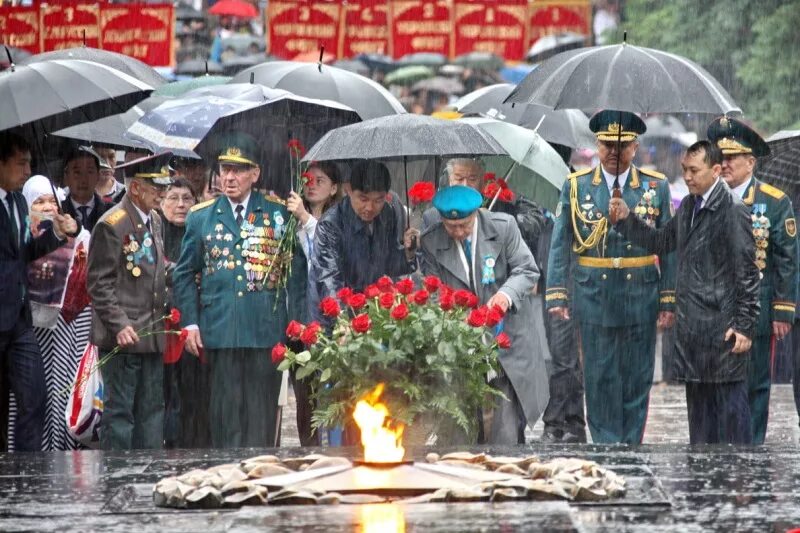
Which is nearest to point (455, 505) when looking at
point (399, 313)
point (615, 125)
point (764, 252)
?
point (399, 313)

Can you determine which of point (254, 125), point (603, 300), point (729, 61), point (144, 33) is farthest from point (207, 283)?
point (729, 61)

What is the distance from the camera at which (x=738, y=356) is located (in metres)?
9.96

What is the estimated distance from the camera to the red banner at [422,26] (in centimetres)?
2259

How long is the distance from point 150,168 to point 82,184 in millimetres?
781

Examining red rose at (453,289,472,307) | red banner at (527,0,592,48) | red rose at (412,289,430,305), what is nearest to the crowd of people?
red rose at (453,289,472,307)

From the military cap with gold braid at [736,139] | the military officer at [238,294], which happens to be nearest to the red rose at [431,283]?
the military officer at [238,294]

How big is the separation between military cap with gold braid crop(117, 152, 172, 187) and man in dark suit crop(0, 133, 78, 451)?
31.3 inches

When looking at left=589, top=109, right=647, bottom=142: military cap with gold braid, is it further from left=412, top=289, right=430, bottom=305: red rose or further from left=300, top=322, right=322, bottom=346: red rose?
left=300, top=322, right=322, bottom=346: red rose

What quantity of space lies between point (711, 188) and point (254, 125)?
8.82 ft

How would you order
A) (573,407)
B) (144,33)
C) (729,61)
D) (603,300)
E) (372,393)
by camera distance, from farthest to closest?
(729,61) < (144,33) < (573,407) < (603,300) < (372,393)

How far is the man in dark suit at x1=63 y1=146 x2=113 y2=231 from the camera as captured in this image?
1080cm

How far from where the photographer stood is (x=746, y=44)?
91.1 feet

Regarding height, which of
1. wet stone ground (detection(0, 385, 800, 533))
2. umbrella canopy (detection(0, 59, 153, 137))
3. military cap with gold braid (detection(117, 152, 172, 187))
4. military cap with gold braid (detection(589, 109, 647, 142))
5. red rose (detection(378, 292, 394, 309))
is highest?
umbrella canopy (detection(0, 59, 153, 137))

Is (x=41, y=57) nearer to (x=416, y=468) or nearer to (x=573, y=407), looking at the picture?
(x=573, y=407)
